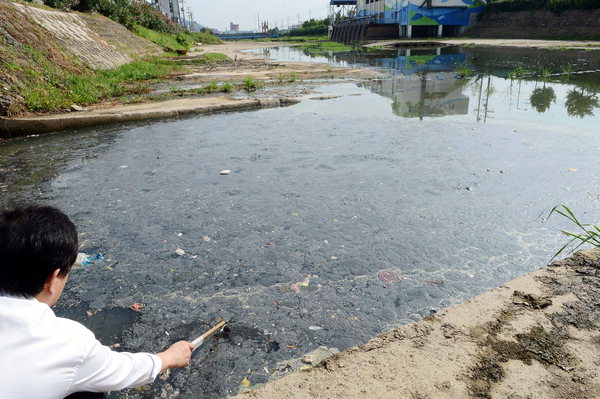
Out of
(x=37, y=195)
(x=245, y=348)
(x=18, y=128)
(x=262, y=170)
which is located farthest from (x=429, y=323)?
(x=18, y=128)

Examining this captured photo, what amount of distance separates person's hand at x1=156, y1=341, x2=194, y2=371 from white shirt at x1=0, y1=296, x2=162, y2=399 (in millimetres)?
286

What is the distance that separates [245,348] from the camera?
2244mm

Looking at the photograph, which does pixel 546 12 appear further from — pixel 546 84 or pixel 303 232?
pixel 303 232

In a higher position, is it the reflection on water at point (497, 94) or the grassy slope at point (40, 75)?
the grassy slope at point (40, 75)

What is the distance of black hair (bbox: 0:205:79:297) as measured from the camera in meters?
1.35

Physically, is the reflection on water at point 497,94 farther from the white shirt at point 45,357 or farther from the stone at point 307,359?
the white shirt at point 45,357

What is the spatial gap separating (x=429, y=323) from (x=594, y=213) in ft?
7.94

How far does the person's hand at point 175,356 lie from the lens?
172 cm

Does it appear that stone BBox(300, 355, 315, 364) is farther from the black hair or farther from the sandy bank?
the sandy bank

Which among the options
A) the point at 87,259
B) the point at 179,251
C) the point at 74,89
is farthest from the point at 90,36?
the point at 179,251

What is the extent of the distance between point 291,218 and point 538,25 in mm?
38313

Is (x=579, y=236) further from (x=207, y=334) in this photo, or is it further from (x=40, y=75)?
(x=40, y=75)

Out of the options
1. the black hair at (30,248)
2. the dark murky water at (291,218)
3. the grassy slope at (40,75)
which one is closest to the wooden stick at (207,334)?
the dark murky water at (291,218)

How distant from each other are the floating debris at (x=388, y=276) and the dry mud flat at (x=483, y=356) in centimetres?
56
